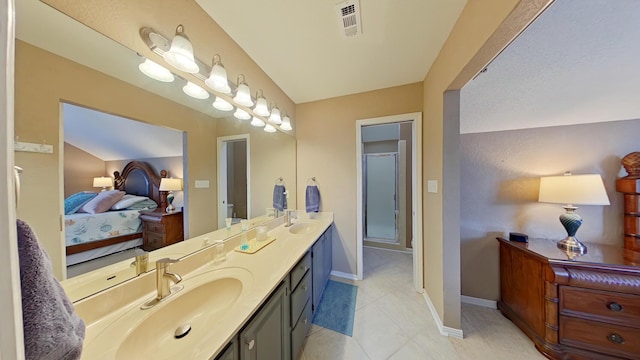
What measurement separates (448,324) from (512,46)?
216 centimetres

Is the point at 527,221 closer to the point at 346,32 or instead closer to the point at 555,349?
the point at 555,349

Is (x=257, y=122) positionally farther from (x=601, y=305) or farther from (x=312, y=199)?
(x=601, y=305)

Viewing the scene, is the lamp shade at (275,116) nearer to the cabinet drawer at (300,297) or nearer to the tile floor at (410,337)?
the cabinet drawer at (300,297)

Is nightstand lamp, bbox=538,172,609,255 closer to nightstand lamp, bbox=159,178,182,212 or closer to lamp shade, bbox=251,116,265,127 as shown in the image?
lamp shade, bbox=251,116,265,127

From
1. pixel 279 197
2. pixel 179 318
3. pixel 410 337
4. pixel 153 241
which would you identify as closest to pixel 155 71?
pixel 153 241

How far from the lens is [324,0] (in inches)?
45.8

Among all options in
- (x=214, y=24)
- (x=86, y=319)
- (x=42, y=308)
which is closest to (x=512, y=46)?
(x=214, y=24)

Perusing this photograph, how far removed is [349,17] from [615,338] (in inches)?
111

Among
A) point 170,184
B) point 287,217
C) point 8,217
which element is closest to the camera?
point 8,217

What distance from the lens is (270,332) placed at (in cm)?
96

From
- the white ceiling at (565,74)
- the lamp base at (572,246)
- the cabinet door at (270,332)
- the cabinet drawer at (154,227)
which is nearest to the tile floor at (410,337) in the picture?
the cabinet door at (270,332)

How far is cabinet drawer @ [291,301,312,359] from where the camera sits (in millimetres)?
1218

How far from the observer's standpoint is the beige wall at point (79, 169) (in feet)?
2.34

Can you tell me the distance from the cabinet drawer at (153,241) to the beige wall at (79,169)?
1.10 feet
